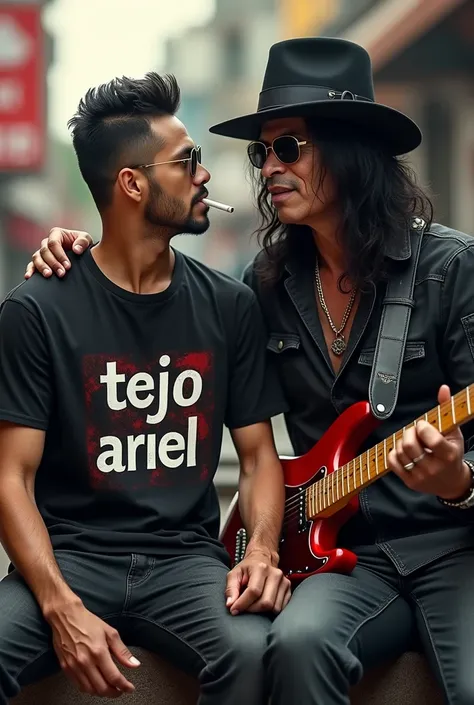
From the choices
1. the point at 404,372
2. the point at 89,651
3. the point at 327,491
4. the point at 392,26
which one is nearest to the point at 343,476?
the point at 327,491

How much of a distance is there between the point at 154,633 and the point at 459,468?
0.86 m

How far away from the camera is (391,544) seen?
117 inches

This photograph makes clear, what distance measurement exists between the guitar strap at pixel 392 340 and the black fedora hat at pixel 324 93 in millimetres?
342

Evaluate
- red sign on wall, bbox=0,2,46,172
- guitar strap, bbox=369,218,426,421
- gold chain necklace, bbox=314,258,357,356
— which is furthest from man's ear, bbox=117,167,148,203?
red sign on wall, bbox=0,2,46,172

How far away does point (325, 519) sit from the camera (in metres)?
3.03

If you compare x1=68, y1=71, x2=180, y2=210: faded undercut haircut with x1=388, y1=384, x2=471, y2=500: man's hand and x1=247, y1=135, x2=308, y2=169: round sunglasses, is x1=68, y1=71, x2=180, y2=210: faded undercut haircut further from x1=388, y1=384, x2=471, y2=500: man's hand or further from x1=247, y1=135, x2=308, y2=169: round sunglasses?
x1=388, y1=384, x2=471, y2=500: man's hand

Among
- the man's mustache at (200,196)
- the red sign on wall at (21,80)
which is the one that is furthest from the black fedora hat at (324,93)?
the red sign on wall at (21,80)

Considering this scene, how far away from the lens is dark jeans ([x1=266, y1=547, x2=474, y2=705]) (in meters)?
2.58

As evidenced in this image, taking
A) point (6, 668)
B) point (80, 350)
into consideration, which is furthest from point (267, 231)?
point (6, 668)

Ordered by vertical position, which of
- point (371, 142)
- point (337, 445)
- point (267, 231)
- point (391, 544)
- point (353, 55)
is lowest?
point (391, 544)

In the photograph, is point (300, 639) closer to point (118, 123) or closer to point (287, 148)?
point (287, 148)

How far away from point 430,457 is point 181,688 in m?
0.90

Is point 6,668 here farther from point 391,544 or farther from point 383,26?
point 383,26

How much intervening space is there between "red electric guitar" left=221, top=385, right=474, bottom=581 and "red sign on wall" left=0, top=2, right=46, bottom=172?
503cm
